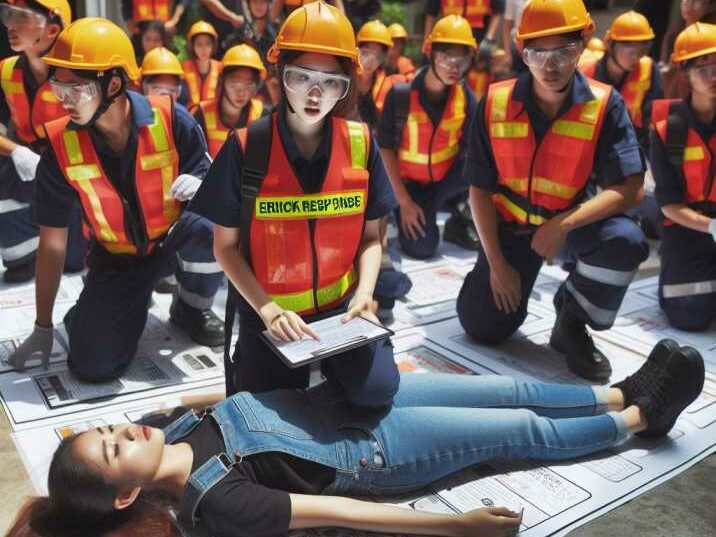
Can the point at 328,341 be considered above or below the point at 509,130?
below

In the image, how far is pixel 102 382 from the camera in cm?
292

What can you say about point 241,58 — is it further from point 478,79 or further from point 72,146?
point 478,79

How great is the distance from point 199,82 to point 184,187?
3.85m

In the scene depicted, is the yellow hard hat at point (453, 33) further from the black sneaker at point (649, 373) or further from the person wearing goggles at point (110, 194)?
the black sneaker at point (649, 373)

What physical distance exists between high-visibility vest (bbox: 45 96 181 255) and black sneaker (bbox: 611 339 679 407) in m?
1.89

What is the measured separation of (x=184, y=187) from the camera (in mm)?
3014

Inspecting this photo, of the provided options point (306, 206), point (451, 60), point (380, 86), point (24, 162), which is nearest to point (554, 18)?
point (306, 206)

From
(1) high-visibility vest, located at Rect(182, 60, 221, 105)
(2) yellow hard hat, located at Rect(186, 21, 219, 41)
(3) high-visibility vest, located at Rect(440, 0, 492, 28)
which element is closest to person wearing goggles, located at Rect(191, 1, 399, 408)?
(1) high-visibility vest, located at Rect(182, 60, 221, 105)

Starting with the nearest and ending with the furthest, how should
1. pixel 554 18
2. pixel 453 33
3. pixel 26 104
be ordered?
1. pixel 554 18
2. pixel 26 104
3. pixel 453 33

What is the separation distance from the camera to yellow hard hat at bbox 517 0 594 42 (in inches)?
112

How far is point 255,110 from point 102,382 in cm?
240

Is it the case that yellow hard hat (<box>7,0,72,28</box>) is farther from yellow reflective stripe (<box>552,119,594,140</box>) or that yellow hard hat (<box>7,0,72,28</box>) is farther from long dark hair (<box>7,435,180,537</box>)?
long dark hair (<box>7,435,180,537</box>)

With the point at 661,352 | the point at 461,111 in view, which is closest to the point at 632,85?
the point at 461,111

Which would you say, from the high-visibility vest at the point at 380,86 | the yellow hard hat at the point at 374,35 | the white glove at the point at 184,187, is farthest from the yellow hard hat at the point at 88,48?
the yellow hard hat at the point at 374,35
